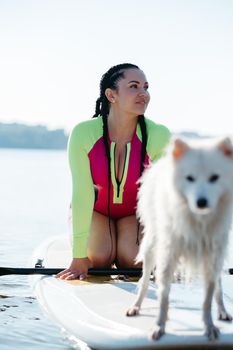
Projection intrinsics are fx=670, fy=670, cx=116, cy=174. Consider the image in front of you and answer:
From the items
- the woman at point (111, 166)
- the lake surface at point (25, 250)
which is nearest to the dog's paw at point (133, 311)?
the lake surface at point (25, 250)

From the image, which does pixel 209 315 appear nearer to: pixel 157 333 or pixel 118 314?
pixel 157 333

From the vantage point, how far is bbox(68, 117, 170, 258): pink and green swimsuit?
5.01m

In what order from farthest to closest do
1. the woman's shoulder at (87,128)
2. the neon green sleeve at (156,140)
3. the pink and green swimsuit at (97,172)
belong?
the neon green sleeve at (156,140) < the woman's shoulder at (87,128) < the pink and green swimsuit at (97,172)

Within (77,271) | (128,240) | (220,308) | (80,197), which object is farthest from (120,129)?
(220,308)

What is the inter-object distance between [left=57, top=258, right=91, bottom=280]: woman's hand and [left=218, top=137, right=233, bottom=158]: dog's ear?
7.28ft

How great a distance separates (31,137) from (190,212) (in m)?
105

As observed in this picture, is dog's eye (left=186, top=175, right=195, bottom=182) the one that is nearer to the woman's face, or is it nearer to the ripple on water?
the woman's face

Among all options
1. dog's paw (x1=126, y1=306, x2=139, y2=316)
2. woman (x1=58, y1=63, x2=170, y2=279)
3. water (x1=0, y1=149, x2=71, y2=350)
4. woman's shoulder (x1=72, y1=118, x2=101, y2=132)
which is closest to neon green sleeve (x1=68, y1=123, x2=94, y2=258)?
woman (x1=58, y1=63, x2=170, y2=279)

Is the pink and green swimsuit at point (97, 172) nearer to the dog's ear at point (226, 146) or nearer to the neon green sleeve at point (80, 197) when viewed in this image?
the neon green sleeve at point (80, 197)


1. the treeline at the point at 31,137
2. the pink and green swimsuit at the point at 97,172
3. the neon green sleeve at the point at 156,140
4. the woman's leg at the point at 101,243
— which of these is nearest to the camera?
the pink and green swimsuit at the point at 97,172

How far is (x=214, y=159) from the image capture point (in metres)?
3.09

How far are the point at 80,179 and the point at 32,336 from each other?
4.14 ft

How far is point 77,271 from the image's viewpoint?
16.8 feet

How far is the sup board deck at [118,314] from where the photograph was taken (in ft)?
11.8
